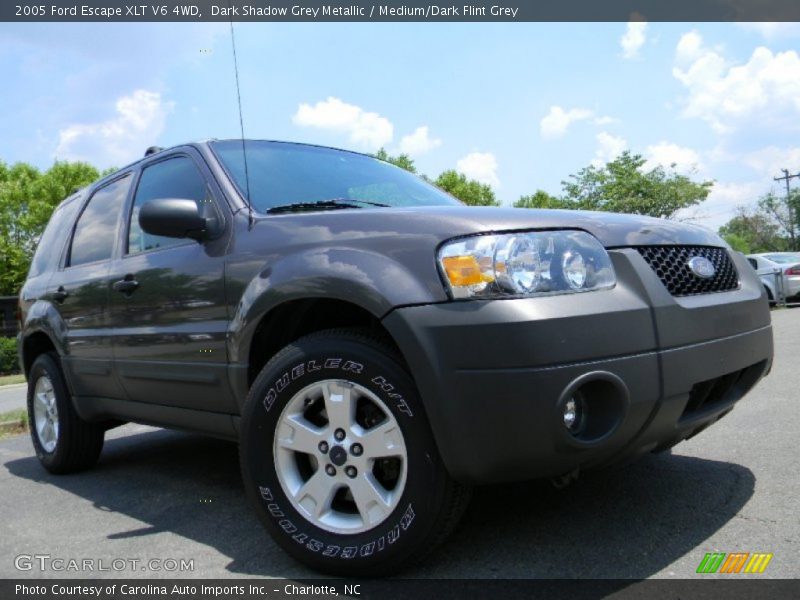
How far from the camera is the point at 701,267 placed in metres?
2.66

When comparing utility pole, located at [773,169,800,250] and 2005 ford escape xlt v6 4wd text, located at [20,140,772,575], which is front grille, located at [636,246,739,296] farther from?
utility pole, located at [773,169,800,250]

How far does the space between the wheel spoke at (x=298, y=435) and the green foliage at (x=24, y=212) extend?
3274 centimetres

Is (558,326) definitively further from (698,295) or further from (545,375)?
(698,295)

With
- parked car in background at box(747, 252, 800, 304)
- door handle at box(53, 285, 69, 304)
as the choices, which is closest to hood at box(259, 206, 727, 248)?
door handle at box(53, 285, 69, 304)

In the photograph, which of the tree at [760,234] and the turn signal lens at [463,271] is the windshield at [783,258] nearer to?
the turn signal lens at [463,271]

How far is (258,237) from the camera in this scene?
2.91 m

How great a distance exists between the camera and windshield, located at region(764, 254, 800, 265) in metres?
16.0

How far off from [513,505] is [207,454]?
8.20 ft

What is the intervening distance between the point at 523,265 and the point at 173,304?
1.78 metres

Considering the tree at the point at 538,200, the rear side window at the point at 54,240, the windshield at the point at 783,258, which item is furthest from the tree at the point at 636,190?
the rear side window at the point at 54,240

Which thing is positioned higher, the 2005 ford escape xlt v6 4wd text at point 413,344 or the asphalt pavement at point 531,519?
the 2005 ford escape xlt v6 4wd text at point 413,344

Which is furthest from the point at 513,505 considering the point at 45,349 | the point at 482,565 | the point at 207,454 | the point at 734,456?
the point at 45,349

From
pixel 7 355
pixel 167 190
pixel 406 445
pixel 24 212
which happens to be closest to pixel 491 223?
pixel 406 445

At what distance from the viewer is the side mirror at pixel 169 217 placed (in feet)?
9.67
